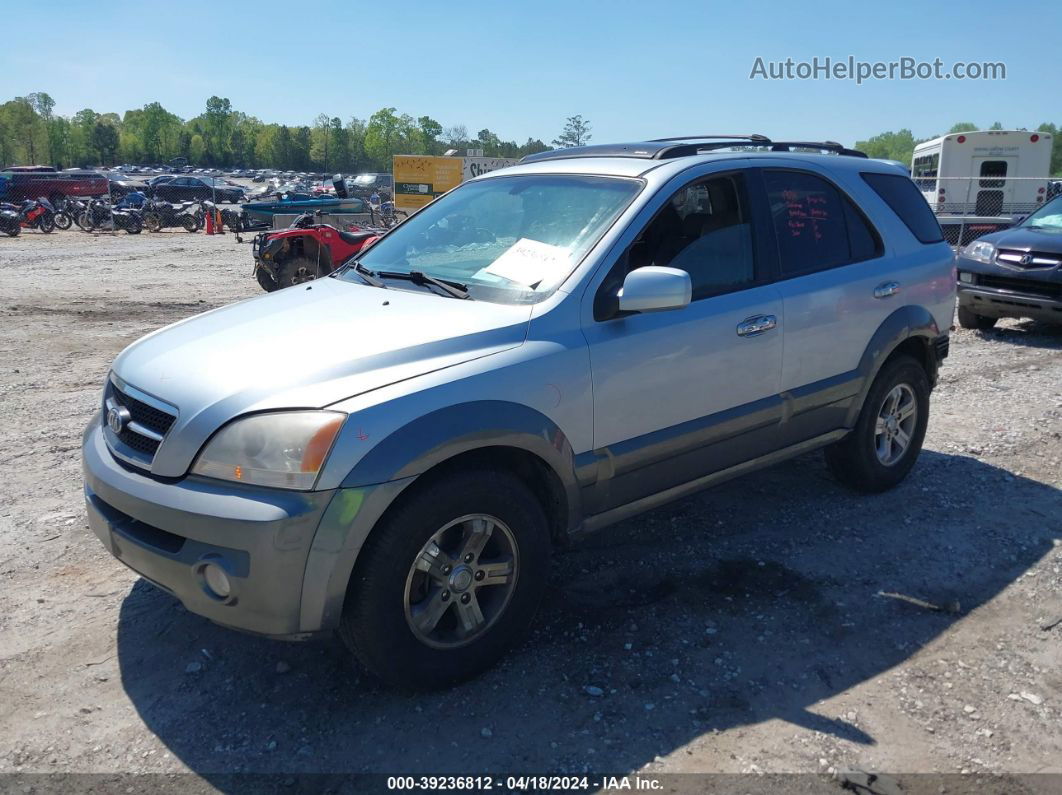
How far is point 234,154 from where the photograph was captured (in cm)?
13938

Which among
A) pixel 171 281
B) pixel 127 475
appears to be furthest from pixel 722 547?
pixel 171 281

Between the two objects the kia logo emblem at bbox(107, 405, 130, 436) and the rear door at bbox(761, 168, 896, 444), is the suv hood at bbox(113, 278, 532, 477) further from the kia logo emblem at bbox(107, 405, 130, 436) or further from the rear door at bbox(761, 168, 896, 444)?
the rear door at bbox(761, 168, 896, 444)

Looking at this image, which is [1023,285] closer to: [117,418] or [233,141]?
[117,418]

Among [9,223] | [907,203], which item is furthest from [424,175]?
[907,203]

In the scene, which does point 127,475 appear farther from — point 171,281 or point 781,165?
point 171,281

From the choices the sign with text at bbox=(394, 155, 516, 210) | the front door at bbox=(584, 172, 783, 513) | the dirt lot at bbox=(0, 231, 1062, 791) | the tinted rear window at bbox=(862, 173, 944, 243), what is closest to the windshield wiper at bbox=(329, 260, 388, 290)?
the front door at bbox=(584, 172, 783, 513)

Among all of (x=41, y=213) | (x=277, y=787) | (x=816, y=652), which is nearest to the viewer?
(x=277, y=787)

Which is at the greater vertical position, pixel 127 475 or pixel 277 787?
pixel 127 475

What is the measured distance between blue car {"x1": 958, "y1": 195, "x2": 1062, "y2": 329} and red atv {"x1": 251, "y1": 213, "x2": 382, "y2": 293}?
810 cm

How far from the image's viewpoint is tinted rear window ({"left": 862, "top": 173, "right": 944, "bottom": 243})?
16.4ft

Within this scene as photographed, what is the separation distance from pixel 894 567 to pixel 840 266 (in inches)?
63.3

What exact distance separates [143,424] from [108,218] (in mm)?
29078

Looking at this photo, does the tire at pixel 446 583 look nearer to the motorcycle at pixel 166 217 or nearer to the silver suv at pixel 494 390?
the silver suv at pixel 494 390

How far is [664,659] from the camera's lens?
3.46 metres
